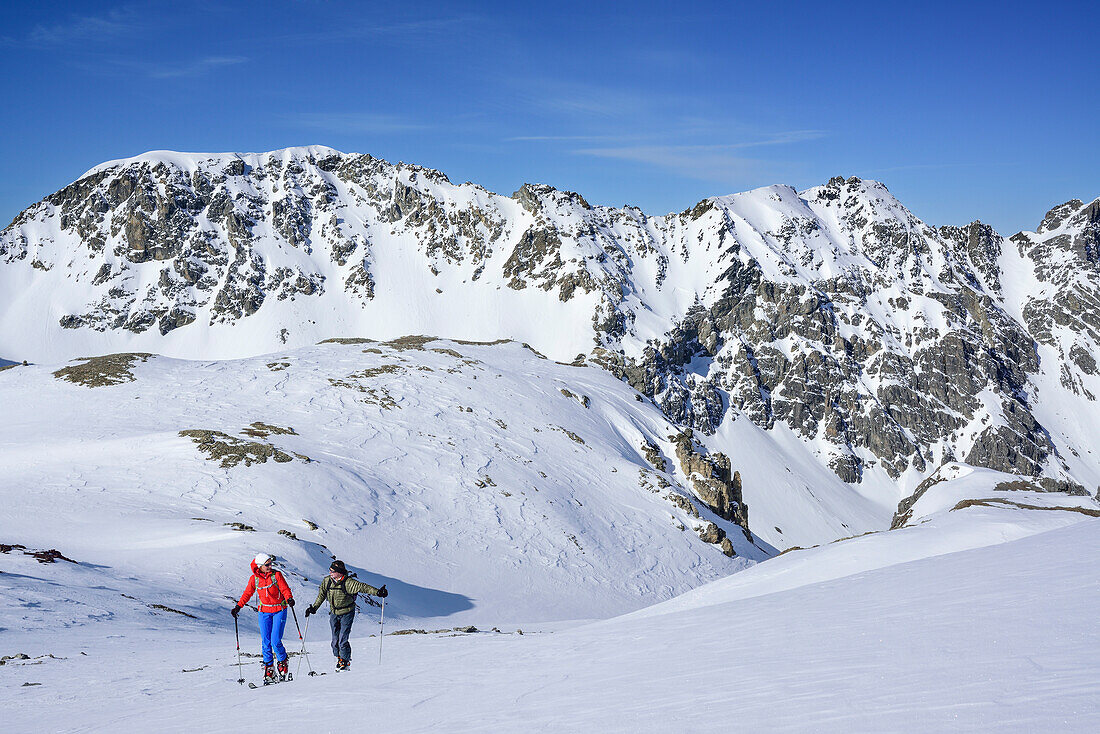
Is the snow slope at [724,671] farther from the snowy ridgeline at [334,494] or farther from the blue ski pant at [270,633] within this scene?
the snowy ridgeline at [334,494]

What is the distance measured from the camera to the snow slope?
6.62m

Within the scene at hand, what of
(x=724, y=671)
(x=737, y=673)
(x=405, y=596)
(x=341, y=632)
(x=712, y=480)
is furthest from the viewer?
(x=712, y=480)

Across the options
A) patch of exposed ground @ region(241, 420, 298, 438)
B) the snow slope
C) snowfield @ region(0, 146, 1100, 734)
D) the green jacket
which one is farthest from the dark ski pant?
patch of exposed ground @ region(241, 420, 298, 438)

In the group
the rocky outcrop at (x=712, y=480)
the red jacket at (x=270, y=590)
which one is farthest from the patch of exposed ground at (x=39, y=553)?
the rocky outcrop at (x=712, y=480)

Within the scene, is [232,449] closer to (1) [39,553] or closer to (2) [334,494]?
(2) [334,494]

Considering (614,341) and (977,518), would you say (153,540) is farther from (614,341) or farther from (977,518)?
(614,341)

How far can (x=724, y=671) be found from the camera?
9.05 metres

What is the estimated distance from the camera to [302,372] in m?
64.9

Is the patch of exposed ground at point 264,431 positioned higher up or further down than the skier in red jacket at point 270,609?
higher up

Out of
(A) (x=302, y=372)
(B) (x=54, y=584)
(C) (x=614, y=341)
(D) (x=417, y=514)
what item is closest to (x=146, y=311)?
(C) (x=614, y=341)

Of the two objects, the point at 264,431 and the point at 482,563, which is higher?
the point at 264,431

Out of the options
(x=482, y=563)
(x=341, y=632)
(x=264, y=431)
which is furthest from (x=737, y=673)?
(x=264, y=431)

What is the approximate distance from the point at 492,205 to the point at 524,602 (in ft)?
568

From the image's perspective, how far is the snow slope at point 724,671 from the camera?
662 centimetres
